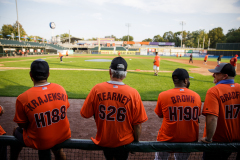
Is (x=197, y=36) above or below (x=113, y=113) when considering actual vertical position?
above

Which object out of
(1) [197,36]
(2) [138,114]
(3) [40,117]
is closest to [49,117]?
(3) [40,117]

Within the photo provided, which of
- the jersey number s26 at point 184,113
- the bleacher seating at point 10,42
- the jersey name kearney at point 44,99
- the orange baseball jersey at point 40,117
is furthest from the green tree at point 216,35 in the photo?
the orange baseball jersey at point 40,117

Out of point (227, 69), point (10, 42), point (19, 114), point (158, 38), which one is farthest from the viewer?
point (158, 38)

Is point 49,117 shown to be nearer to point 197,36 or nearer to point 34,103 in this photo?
point 34,103

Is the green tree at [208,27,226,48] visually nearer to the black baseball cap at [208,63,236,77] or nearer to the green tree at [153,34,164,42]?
the green tree at [153,34,164,42]

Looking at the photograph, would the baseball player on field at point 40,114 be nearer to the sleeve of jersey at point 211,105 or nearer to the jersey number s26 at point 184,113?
the jersey number s26 at point 184,113

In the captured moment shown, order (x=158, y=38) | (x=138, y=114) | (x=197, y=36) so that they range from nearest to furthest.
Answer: (x=138, y=114), (x=197, y=36), (x=158, y=38)

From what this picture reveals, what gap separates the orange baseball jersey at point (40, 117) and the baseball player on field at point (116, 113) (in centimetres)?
45

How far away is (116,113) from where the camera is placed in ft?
6.89

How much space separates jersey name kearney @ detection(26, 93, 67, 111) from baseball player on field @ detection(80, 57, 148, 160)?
0.44m

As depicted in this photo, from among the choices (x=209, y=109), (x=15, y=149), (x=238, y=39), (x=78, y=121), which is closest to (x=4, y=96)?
(x=78, y=121)

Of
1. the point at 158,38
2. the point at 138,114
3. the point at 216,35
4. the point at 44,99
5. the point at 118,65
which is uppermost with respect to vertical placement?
the point at 158,38

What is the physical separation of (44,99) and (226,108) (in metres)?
2.69

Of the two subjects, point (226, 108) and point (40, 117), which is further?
point (226, 108)
